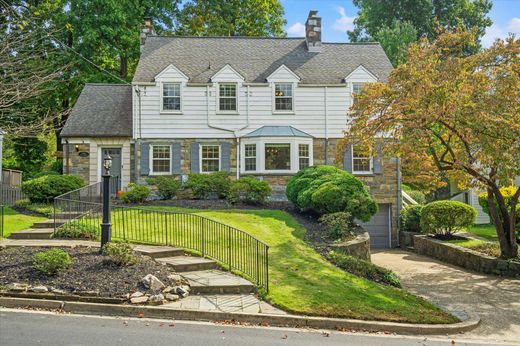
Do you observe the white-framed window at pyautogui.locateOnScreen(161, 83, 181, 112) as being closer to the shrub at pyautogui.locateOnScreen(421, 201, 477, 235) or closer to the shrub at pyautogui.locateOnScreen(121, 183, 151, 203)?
the shrub at pyautogui.locateOnScreen(121, 183, 151, 203)

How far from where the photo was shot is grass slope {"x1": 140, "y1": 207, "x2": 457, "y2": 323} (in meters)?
8.02

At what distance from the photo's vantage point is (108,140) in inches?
848

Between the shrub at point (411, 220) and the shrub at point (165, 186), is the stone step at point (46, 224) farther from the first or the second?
the shrub at point (411, 220)

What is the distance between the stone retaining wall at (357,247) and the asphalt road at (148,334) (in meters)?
5.68

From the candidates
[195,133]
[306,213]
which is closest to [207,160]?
[195,133]

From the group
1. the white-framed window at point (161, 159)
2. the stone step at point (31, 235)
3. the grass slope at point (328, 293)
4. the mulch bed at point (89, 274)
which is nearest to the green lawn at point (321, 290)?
the grass slope at point (328, 293)

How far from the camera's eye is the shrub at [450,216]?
1800 centimetres

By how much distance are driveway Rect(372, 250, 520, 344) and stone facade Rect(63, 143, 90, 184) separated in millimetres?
13736

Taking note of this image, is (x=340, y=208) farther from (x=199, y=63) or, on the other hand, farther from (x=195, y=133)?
(x=199, y=63)

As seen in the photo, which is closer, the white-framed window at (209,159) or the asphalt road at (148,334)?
the asphalt road at (148,334)

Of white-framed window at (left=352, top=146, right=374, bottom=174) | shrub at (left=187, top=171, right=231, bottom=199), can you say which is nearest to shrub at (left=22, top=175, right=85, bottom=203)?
shrub at (left=187, top=171, right=231, bottom=199)

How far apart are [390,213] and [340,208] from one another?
782cm

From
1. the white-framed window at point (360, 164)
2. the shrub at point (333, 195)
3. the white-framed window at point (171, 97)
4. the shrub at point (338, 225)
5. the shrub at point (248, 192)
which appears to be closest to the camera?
the shrub at point (338, 225)

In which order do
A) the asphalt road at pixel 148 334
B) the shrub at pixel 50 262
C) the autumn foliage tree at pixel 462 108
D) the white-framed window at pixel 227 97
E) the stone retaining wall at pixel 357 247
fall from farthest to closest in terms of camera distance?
the white-framed window at pixel 227 97
the stone retaining wall at pixel 357 247
the autumn foliage tree at pixel 462 108
the shrub at pixel 50 262
the asphalt road at pixel 148 334
